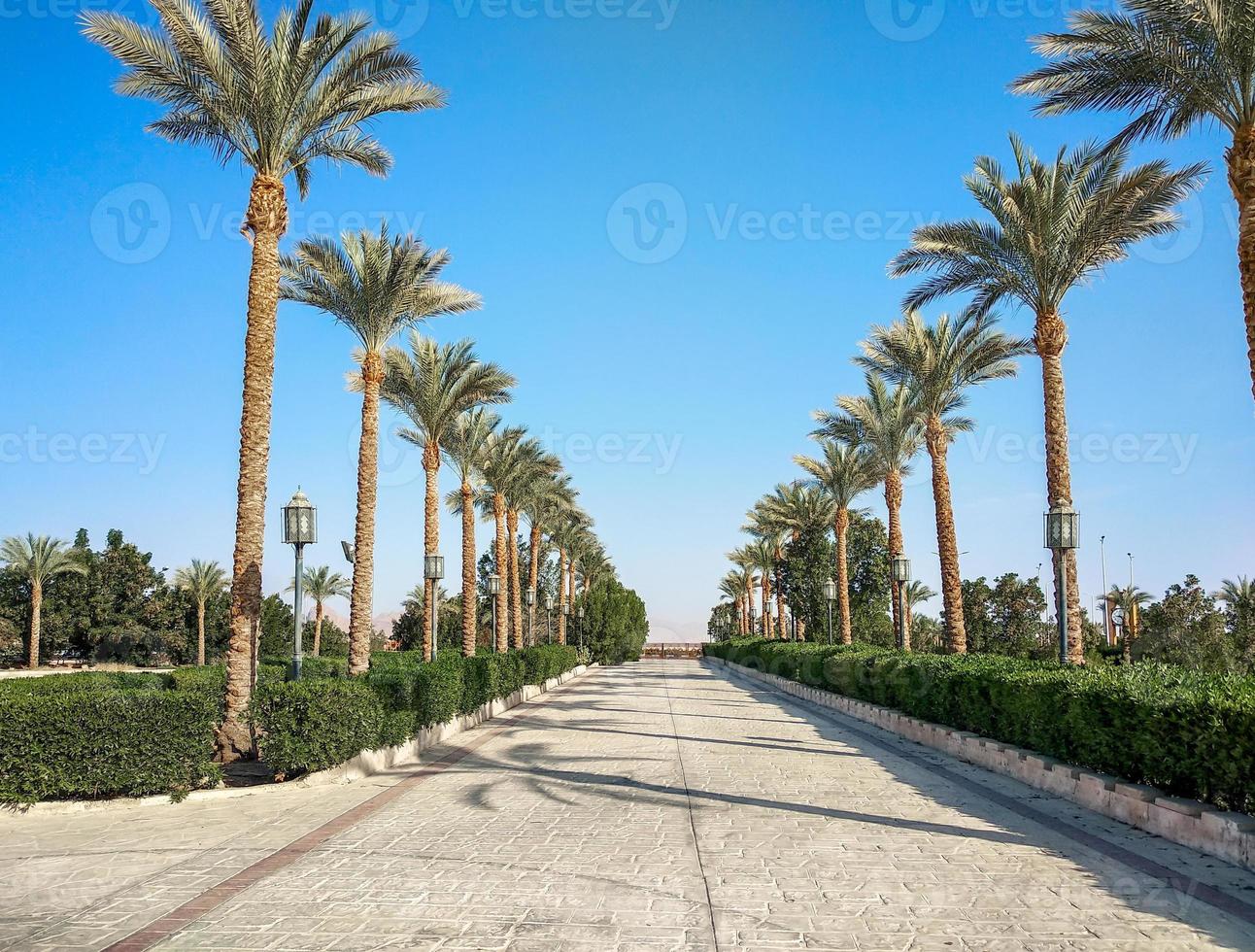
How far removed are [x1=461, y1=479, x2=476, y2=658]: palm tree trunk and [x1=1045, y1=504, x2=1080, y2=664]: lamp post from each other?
1633 centimetres

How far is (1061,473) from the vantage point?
668 inches

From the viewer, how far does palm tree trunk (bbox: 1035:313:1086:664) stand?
16953 mm

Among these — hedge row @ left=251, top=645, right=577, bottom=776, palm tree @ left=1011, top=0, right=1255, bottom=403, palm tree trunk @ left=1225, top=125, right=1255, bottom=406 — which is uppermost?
palm tree @ left=1011, top=0, right=1255, bottom=403

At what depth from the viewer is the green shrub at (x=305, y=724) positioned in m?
11.4

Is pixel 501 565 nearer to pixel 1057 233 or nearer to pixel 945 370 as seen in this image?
pixel 945 370

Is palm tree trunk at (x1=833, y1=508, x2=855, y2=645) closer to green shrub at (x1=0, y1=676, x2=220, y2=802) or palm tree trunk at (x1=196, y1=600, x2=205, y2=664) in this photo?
green shrub at (x1=0, y1=676, x2=220, y2=802)

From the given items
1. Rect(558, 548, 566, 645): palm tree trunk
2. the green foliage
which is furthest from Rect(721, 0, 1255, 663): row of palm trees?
the green foliage

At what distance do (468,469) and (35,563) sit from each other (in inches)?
1389

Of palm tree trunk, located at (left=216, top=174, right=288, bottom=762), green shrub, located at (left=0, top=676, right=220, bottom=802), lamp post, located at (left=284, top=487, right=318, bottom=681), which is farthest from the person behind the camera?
lamp post, located at (left=284, top=487, right=318, bottom=681)

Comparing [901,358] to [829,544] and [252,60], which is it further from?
[829,544]

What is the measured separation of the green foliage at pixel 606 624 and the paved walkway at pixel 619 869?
47412mm

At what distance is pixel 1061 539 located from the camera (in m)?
15.4

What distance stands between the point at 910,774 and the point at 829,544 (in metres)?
38.5

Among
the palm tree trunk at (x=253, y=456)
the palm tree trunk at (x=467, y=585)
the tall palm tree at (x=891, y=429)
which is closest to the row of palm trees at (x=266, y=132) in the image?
the palm tree trunk at (x=253, y=456)
